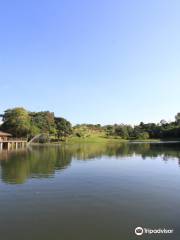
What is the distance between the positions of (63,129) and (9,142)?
41.3 metres

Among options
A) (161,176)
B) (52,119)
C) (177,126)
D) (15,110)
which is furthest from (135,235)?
(177,126)

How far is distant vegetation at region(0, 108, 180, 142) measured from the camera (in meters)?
80.0

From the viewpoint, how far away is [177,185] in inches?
855

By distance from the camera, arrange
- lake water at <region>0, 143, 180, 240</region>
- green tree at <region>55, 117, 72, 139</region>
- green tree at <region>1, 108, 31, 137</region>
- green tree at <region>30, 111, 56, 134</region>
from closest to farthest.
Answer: lake water at <region>0, 143, 180, 240</region>
green tree at <region>1, 108, 31, 137</region>
green tree at <region>30, 111, 56, 134</region>
green tree at <region>55, 117, 72, 139</region>

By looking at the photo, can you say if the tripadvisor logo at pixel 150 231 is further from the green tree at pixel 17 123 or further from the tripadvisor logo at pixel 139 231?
the green tree at pixel 17 123

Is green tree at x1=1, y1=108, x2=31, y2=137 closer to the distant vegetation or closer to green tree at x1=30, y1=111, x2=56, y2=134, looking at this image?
the distant vegetation

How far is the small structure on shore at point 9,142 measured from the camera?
65438 millimetres

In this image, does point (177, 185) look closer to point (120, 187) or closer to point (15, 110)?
point (120, 187)

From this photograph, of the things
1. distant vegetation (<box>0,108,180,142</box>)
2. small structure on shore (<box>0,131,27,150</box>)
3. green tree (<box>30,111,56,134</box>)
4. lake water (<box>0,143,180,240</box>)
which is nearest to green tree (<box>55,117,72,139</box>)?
distant vegetation (<box>0,108,180,142</box>)

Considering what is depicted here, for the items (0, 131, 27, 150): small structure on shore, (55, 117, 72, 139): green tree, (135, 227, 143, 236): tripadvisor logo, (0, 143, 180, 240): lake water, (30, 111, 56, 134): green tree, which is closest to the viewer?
(135, 227, 143, 236): tripadvisor logo

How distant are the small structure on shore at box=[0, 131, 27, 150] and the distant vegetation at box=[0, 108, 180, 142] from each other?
560cm

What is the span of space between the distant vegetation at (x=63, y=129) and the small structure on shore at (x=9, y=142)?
5604 mm

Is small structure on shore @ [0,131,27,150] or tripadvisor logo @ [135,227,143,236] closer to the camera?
tripadvisor logo @ [135,227,143,236]

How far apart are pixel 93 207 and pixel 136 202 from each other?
251 cm
